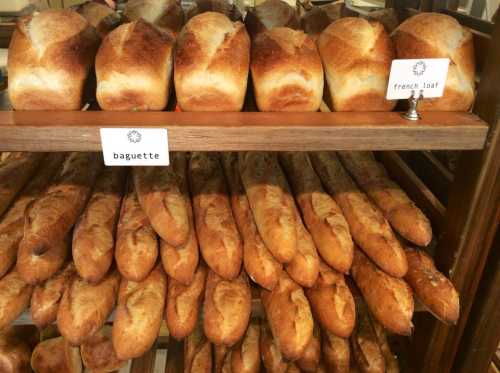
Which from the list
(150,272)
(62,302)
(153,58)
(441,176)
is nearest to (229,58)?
(153,58)

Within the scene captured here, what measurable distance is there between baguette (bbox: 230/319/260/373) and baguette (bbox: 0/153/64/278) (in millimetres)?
669

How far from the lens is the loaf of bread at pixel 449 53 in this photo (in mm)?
936

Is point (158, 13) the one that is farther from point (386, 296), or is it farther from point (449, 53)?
point (386, 296)

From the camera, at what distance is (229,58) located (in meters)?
0.93

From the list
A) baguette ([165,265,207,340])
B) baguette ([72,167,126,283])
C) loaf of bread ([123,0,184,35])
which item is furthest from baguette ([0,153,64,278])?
loaf of bread ([123,0,184,35])

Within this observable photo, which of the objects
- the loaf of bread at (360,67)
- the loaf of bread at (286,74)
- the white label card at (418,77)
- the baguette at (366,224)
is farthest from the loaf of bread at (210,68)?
the baguette at (366,224)

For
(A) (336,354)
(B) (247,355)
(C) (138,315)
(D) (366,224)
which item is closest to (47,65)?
(C) (138,315)

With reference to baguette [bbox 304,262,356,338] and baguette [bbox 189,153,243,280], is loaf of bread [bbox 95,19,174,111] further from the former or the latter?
baguette [bbox 304,262,356,338]

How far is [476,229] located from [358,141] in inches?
16.1

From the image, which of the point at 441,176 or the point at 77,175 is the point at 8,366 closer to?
the point at 77,175

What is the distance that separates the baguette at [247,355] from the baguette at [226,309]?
31cm

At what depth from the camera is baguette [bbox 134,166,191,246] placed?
1020 mm

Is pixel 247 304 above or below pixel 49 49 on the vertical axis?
below

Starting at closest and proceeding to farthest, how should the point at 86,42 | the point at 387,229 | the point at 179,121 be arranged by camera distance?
the point at 179,121, the point at 86,42, the point at 387,229
